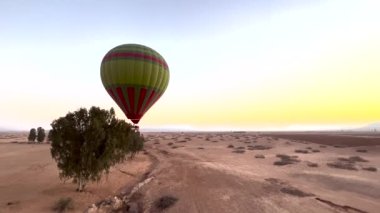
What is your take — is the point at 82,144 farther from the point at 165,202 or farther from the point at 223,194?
the point at 223,194

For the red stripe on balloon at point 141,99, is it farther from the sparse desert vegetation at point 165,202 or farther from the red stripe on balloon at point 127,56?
the sparse desert vegetation at point 165,202

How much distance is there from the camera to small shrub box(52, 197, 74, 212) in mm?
19216

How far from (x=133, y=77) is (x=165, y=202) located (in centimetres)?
1641

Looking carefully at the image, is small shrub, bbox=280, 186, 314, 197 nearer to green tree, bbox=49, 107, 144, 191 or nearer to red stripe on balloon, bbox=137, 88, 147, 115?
green tree, bbox=49, 107, 144, 191

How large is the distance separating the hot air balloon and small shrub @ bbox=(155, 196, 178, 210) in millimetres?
14409

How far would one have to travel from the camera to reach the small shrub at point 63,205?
1922 centimetres

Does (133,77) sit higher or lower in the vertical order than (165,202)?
higher

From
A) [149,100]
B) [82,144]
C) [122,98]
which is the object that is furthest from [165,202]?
[149,100]

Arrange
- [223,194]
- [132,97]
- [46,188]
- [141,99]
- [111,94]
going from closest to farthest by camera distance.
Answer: [223,194] < [46,188] < [132,97] < [141,99] < [111,94]

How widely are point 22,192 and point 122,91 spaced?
14492 mm

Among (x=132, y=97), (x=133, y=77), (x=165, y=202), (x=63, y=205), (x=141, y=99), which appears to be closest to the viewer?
(x=63, y=205)

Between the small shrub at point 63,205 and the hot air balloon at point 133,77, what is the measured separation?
1541cm

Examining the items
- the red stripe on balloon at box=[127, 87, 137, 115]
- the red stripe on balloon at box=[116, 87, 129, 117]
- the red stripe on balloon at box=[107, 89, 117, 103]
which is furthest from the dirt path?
the red stripe on balloon at box=[107, 89, 117, 103]

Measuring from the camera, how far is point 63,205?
19.5 meters
